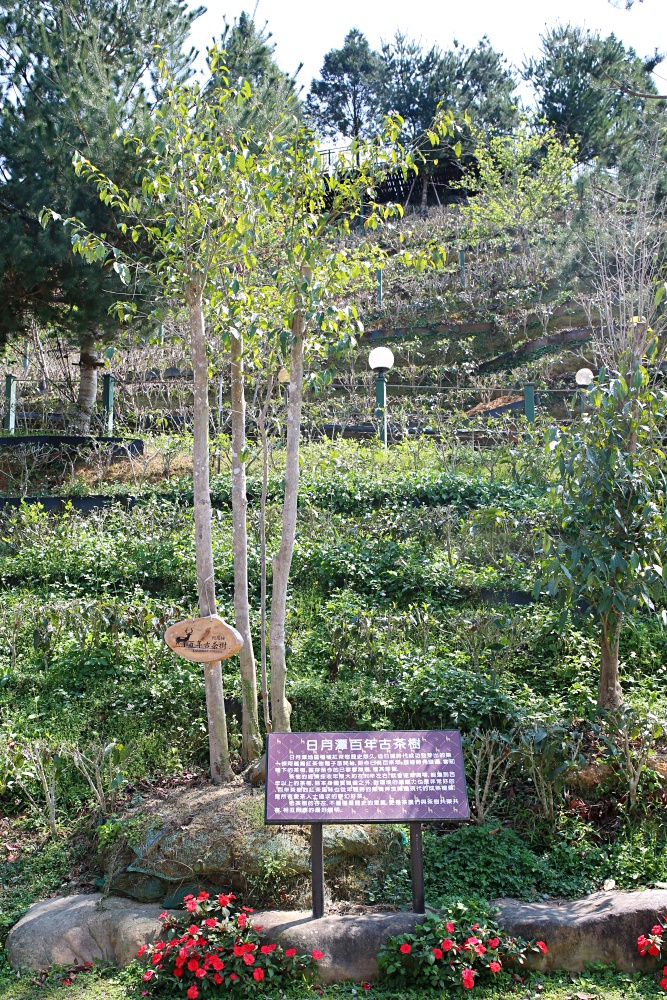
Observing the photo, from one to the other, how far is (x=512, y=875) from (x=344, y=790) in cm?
109

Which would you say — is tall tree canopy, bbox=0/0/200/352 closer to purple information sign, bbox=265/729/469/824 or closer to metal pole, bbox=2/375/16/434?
metal pole, bbox=2/375/16/434

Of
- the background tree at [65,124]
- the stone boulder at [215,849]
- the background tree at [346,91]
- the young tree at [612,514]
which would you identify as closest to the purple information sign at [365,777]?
the stone boulder at [215,849]

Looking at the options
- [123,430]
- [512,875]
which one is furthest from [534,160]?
[512,875]

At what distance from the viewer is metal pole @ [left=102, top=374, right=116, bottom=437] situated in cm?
1227

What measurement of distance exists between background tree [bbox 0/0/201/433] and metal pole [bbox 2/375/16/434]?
8.39 ft

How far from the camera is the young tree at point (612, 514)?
5.04m

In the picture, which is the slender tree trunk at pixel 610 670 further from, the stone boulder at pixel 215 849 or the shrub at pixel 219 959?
the shrub at pixel 219 959

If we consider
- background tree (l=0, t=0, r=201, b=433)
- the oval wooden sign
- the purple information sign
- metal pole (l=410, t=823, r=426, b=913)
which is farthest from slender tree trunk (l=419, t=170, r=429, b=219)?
metal pole (l=410, t=823, r=426, b=913)

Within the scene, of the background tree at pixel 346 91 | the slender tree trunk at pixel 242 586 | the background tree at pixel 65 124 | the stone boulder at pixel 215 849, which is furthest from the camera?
the background tree at pixel 346 91

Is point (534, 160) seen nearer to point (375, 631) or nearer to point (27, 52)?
point (27, 52)

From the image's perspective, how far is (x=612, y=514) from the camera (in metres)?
5.20

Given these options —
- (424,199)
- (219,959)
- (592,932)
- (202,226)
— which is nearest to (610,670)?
(592,932)

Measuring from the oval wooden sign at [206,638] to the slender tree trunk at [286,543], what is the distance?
35 cm

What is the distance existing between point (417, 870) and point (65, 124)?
9178 mm
